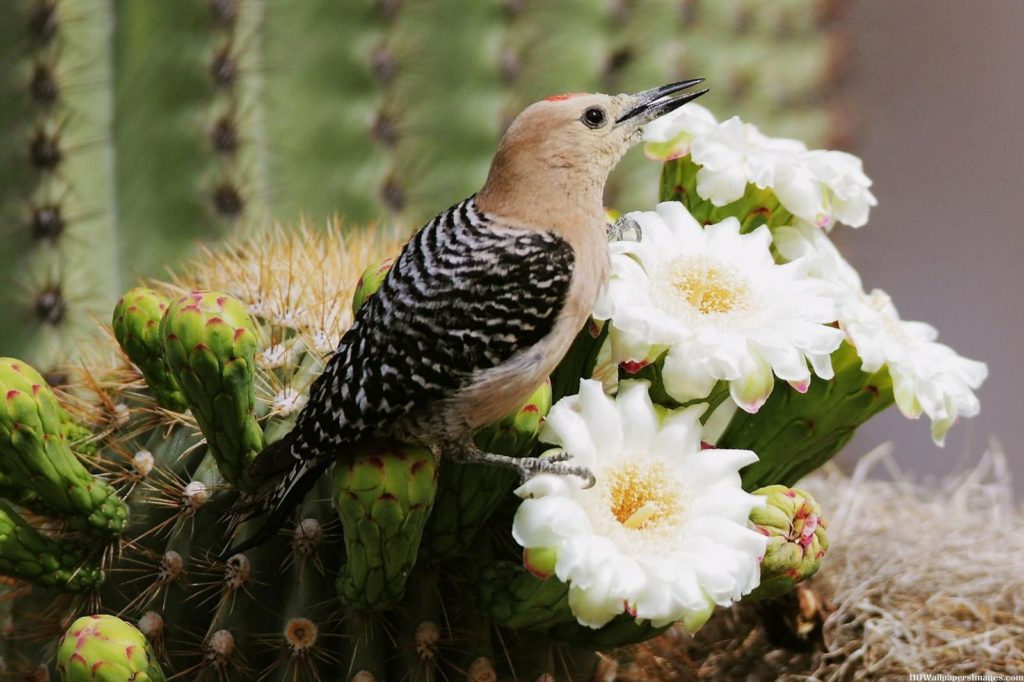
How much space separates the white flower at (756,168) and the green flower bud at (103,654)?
43 centimetres

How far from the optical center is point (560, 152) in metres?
0.72

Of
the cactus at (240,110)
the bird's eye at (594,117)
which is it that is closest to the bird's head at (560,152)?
the bird's eye at (594,117)

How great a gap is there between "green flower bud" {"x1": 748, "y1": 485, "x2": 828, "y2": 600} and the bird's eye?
0.26 m

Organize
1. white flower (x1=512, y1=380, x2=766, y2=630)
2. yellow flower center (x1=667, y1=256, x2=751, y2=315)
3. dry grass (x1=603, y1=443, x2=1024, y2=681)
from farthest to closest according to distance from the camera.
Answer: dry grass (x1=603, y1=443, x2=1024, y2=681) < yellow flower center (x1=667, y1=256, x2=751, y2=315) < white flower (x1=512, y1=380, x2=766, y2=630)

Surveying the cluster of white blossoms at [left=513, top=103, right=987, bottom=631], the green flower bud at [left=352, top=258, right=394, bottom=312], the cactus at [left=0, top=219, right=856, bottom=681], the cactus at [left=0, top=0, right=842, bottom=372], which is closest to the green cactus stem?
the cluster of white blossoms at [left=513, top=103, right=987, bottom=631]

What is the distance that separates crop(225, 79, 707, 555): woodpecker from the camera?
0.65 metres

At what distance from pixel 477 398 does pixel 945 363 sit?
31cm

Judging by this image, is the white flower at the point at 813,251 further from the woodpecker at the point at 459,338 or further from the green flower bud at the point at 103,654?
the green flower bud at the point at 103,654

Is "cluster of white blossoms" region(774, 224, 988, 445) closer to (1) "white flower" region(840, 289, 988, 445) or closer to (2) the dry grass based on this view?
(1) "white flower" region(840, 289, 988, 445)

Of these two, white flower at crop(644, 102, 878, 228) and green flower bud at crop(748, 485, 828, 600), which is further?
white flower at crop(644, 102, 878, 228)

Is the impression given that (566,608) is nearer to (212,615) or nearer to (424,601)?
(424,601)

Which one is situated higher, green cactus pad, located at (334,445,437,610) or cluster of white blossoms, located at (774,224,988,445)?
cluster of white blossoms, located at (774,224,988,445)

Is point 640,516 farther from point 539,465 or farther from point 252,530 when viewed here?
point 252,530

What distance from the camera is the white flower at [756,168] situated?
729mm
